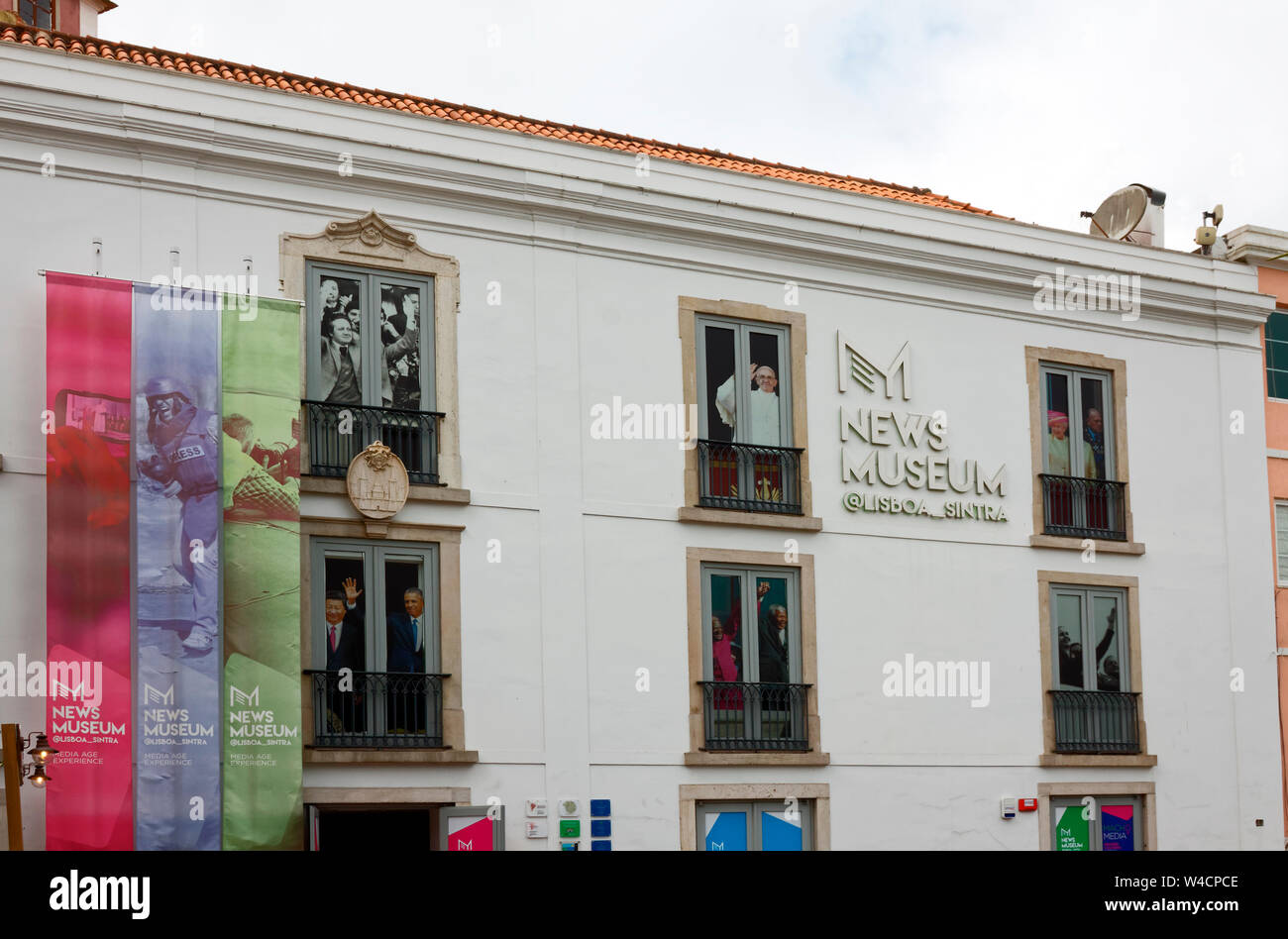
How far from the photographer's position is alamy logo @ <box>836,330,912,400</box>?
1977 cm

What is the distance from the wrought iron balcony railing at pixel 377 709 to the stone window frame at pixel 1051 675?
7.55 meters

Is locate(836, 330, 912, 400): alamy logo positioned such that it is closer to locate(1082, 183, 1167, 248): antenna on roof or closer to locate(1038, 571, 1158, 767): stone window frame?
locate(1038, 571, 1158, 767): stone window frame

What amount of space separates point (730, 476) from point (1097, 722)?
5.64 metres

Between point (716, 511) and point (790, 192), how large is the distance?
4127 mm

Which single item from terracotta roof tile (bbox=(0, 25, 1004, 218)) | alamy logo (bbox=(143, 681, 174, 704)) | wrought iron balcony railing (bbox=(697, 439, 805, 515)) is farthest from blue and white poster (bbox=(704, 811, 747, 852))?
terracotta roof tile (bbox=(0, 25, 1004, 218))

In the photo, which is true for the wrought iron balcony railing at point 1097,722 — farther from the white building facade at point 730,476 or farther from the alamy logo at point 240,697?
the alamy logo at point 240,697

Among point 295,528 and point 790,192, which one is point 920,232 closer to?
point 790,192

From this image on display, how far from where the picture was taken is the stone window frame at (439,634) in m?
16.2

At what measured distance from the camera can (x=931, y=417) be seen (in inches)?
797

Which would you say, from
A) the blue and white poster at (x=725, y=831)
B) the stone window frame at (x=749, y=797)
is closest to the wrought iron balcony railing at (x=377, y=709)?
the stone window frame at (x=749, y=797)

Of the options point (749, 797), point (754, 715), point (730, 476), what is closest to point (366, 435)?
point (730, 476)

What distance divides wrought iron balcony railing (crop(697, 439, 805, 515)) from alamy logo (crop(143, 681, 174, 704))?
624cm

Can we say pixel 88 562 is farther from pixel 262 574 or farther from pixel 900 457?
pixel 900 457
